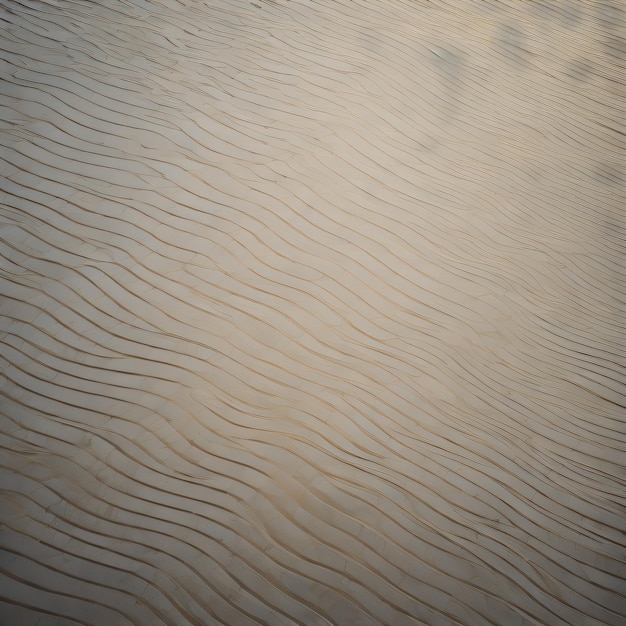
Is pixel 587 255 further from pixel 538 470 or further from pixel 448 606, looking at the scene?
pixel 448 606

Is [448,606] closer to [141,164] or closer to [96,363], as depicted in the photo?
[96,363]

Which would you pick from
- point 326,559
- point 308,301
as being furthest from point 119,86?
point 326,559

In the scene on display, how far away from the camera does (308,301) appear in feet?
12.5

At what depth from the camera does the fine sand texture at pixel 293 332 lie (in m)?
2.72

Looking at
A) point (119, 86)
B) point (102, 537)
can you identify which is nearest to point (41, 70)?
point (119, 86)

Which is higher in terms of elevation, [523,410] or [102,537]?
[523,410]

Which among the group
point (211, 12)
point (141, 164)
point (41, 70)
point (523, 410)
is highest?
point (211, 12)

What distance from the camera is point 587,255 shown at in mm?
5008

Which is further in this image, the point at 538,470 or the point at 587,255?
the point at 587,255

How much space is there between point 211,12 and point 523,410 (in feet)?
16.6

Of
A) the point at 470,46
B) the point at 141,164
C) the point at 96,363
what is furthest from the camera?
the point at 470,46

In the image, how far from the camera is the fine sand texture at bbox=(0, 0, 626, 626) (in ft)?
8.93

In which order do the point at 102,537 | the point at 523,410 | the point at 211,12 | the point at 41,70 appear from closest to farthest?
the point at 102,537, the point at 523,410, the point at 41,70, the point at 211,12

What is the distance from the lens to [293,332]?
11.9ft
